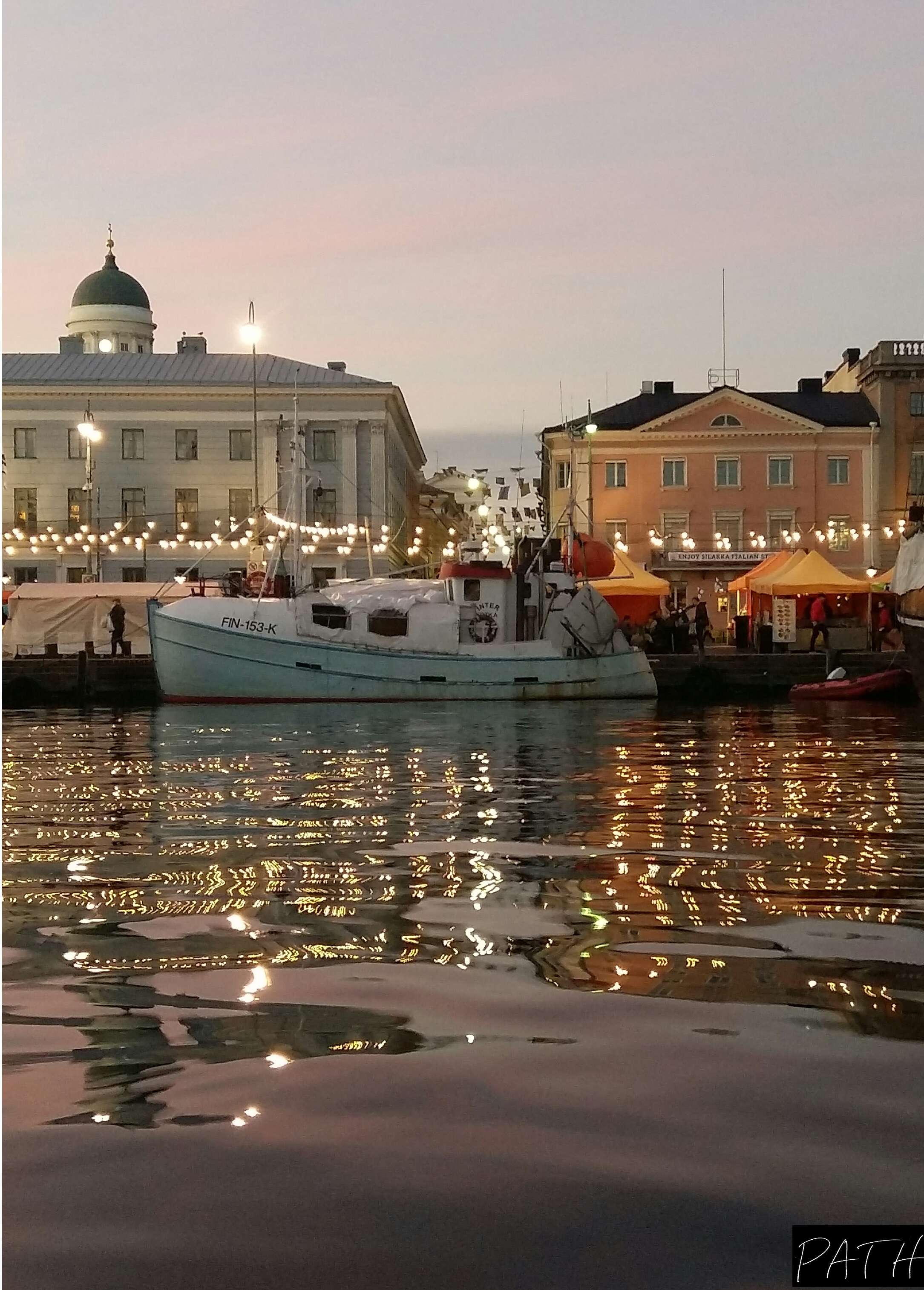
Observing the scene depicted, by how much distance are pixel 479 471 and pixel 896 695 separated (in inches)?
1923

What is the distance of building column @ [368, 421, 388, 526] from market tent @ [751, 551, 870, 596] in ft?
99.2

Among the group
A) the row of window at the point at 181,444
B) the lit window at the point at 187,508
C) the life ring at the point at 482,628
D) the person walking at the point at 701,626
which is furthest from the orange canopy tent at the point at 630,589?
the lit window at the point at 187,508

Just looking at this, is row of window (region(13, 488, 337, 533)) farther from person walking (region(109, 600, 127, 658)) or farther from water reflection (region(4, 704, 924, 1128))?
water reflection (region(4, 704, 924, 1128))

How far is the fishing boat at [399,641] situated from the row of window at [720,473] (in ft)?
113

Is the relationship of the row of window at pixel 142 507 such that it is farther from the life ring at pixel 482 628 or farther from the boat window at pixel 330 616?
the boat window at pixel 330 616

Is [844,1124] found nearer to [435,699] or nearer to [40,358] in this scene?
[435,699]

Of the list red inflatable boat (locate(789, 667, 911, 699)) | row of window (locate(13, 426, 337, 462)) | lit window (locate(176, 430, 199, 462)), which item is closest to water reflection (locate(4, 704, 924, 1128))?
red inflatable boat (locate(789, 667, 911, 699))

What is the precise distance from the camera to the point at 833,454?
239 ft

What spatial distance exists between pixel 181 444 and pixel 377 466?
902 centimetres

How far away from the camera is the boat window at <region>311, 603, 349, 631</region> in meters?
37.4

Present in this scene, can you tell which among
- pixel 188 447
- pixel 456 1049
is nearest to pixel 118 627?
pixel 188 447

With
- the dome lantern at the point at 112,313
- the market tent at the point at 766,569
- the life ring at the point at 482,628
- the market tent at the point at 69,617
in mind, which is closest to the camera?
the life ring at the point at 482,628

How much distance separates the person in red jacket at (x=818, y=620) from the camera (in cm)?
4281

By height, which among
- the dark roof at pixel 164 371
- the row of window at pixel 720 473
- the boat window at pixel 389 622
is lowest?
the boat window at pixel 389 622
